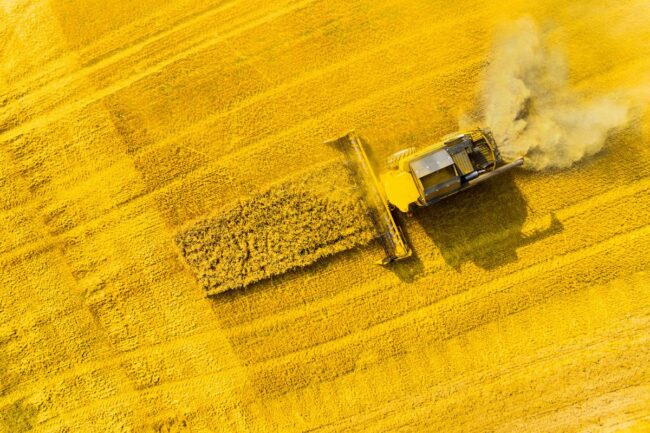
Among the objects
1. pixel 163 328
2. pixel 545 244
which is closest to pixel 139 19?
pixel 163 328

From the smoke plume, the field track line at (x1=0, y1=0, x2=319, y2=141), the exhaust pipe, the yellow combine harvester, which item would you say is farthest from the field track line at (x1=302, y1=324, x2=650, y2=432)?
the field track line at (x1=0, y1=0, x2=319, y2=141)

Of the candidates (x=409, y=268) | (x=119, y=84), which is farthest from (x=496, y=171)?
(x=119, y=84)

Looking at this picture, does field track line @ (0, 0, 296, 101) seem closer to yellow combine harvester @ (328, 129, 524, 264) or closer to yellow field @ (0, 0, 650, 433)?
yellow field @ (0, 0, 650, 433)

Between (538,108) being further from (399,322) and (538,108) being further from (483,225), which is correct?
(399,322)

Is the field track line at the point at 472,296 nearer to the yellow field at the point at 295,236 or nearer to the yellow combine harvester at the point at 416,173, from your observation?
the yellow field at the point at 295,236

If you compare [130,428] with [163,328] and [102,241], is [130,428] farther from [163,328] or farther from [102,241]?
[102,241]

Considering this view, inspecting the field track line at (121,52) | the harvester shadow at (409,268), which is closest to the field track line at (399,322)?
the harvester shadow at (409,268)
